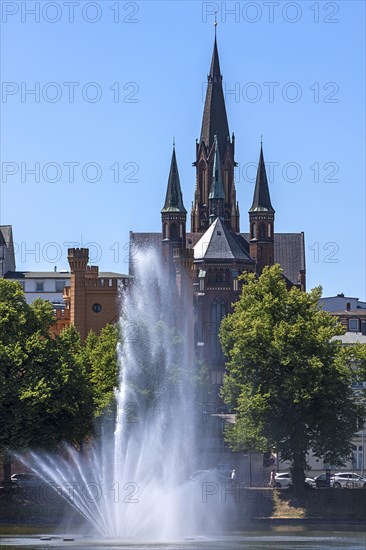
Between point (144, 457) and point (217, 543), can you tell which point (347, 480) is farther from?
point (217, 543)

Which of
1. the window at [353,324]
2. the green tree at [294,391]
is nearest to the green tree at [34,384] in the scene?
the green tree at [294,391]

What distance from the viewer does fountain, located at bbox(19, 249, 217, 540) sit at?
90812mm

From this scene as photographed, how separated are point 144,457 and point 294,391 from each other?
1090 centimetres

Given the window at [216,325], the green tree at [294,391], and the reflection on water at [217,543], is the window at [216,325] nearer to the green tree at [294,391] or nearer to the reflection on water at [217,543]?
the green tree at [294,391]

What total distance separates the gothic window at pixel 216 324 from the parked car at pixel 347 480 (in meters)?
57.7

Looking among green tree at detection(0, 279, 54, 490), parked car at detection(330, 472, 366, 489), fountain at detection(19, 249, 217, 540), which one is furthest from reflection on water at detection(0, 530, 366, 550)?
parked car at detection(330, 472, 366, 489)

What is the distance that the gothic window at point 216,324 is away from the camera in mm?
183125

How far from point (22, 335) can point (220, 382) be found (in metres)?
77.0

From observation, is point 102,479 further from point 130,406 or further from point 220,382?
point 220,382

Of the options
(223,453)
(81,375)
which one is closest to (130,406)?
(81,375)

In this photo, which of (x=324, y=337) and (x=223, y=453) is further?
(x=223, y=453)

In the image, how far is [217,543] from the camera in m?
83.8

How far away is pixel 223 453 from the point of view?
13438cm

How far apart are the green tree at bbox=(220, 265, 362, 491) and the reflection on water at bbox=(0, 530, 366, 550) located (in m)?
Answer: 13.6
